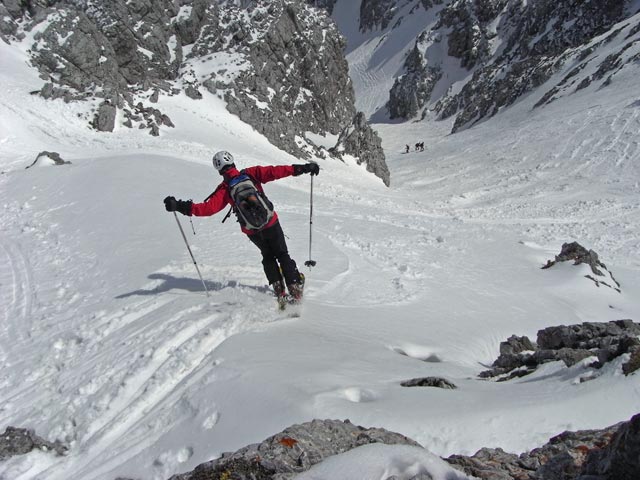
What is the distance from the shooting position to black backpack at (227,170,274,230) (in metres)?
6.44

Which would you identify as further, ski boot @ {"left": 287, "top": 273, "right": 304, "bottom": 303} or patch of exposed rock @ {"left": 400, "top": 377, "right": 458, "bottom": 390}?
ski boot @ {"left": 287, "top": 273, "right": 304, "bottom": 303}

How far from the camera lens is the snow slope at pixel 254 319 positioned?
12.6 feet

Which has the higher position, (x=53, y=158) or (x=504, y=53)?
(x=504, y=53)

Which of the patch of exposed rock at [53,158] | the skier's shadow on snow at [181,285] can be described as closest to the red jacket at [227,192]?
the skier's shadow on snow at [181,285]

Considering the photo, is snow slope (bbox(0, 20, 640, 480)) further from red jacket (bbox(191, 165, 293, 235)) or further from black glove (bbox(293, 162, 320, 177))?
black glove (bbox(293, 162, 320, 177))

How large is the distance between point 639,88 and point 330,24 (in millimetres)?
30425

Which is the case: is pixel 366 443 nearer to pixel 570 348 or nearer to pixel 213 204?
pixel 570 348

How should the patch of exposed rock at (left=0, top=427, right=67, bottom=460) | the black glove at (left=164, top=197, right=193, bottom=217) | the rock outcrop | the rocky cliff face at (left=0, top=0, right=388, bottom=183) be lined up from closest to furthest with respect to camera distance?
1. the rock outcrop
2. the patch of exposed rock at (left=0, top=427, right=67, bottom=460)
3. the black glove at (left=164, top=197, right=193, bottom=217)
4. the rocky cliff face at (left=0, top=0, right=388, bottom=183)

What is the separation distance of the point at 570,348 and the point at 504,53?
6964 centimetres

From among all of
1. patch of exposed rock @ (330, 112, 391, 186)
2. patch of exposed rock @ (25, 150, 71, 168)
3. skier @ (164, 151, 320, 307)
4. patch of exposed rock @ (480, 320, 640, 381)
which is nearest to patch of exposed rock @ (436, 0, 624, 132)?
patch of exposed rock @ (330, 112, 391, 186)

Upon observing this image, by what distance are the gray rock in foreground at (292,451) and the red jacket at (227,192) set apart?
3864 mm

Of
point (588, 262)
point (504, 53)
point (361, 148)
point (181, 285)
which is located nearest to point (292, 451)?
point (181, 285)

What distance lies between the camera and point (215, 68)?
35781mm

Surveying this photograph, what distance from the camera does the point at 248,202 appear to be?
21.1 feet
